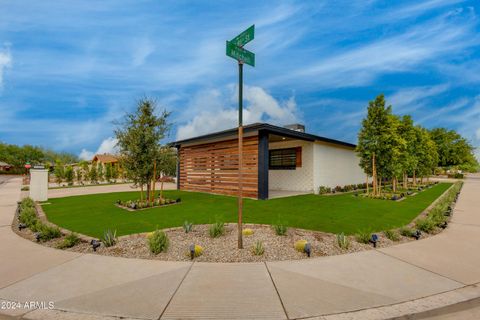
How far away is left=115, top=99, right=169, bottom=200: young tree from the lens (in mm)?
9242

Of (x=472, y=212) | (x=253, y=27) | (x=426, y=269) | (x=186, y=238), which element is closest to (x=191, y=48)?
(x=253, y=27)

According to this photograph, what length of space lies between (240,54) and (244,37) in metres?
0.27

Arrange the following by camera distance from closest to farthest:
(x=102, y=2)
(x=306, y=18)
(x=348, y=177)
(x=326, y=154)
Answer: (x=102, y=2) < (x=306, y=18) < (x=326, y=154) < (x=348, y=177)

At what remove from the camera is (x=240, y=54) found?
13.2 feet

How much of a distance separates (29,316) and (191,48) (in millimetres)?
11791

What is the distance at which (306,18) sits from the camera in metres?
10.5

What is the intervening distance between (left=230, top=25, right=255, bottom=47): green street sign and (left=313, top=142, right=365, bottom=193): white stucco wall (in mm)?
11243

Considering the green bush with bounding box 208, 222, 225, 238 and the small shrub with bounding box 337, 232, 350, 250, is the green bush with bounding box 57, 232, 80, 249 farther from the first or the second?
the small shrub with bounding box 337, 232, 350, 250

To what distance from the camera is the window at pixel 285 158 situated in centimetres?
1513

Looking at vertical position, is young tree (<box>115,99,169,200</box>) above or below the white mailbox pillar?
above

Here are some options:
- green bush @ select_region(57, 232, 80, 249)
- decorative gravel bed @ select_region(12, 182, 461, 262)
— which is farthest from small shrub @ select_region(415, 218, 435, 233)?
green bush @ select_region(57, 232, 80, 249)

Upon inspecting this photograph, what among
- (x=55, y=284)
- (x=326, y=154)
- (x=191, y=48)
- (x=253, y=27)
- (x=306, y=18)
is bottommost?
(x=55, y=284)

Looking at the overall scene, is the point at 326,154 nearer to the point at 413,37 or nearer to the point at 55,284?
the point at 413,37

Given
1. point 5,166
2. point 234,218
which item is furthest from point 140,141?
point 5,166
